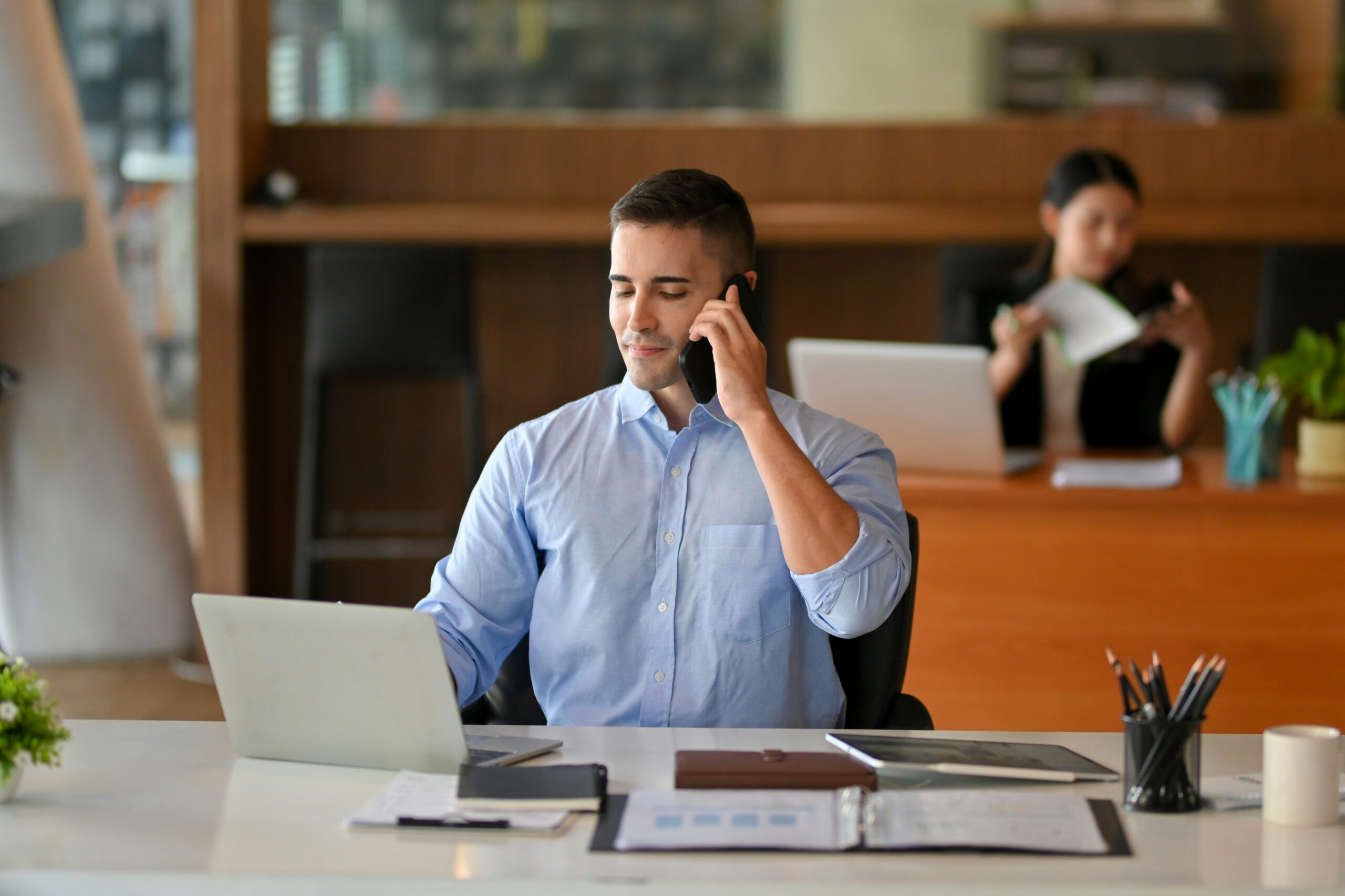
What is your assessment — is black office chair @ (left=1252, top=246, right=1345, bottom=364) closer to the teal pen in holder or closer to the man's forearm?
the teal pen in holder

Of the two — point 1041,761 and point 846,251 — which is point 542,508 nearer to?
point 1041,761

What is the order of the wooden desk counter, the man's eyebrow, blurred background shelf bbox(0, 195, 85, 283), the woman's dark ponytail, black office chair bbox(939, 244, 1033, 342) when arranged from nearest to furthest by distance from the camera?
the man's eyebrow → the wooden desk counter → the woman's dark ponytail → blurred background shelf bbox(0, 195, 85, 283) → black office chair bbox(939, 244, 1033, 342)

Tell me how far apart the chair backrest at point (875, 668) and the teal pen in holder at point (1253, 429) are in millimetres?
1217

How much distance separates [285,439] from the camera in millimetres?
4375

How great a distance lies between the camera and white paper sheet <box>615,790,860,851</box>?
117 cm

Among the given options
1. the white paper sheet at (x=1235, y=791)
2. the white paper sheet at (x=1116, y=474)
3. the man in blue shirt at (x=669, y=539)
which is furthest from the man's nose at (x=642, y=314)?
the white paper sheet at (x=1116, y=474)

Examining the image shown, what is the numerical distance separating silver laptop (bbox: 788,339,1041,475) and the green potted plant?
20.5 inches

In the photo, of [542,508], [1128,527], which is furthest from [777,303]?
[542,508]

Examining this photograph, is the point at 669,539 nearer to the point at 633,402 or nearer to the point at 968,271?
the point at 633,402

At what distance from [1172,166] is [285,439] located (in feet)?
8.44

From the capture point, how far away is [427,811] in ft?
4.08

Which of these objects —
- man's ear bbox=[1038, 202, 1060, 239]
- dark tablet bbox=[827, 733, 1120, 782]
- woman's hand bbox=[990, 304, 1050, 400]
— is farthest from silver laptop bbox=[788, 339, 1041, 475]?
dark tablet bbox=[827, 733, 1120, 782]

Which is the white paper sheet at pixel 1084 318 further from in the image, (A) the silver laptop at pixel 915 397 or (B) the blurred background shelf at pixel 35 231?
(B) the blurred background shelf at pixel 35 231

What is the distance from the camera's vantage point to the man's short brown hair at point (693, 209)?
170 cm
